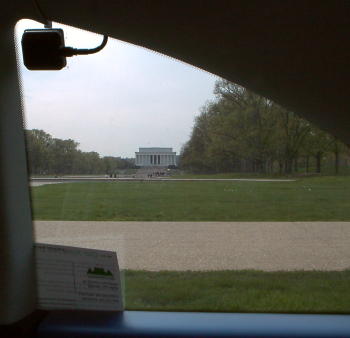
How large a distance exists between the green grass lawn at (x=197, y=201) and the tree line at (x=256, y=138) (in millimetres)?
161

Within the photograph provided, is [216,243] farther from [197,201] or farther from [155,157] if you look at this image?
[155,157]

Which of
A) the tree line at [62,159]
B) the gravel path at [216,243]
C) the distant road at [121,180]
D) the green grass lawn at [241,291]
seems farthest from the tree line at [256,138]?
the green grass lawn at [241,291]

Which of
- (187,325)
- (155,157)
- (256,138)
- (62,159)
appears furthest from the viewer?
(155,157)

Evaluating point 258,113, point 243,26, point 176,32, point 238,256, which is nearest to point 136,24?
point 176,32

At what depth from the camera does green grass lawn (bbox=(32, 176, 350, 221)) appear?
4375mm

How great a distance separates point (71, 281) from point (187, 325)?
3.16 feet

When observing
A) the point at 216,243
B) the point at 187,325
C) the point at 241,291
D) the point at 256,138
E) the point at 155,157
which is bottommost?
the point at 187,325

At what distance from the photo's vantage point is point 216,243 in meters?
4.62

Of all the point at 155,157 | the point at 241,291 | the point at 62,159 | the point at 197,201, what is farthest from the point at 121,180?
the point at 241,291

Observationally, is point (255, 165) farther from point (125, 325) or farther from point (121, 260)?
point (125, 325)

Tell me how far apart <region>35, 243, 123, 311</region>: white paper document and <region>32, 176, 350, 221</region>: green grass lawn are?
30cm

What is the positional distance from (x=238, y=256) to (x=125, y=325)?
1.13 meters

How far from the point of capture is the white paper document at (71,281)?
4.21 meters

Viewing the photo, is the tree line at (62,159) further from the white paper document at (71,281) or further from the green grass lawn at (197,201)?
the white paper document at (71,281)
